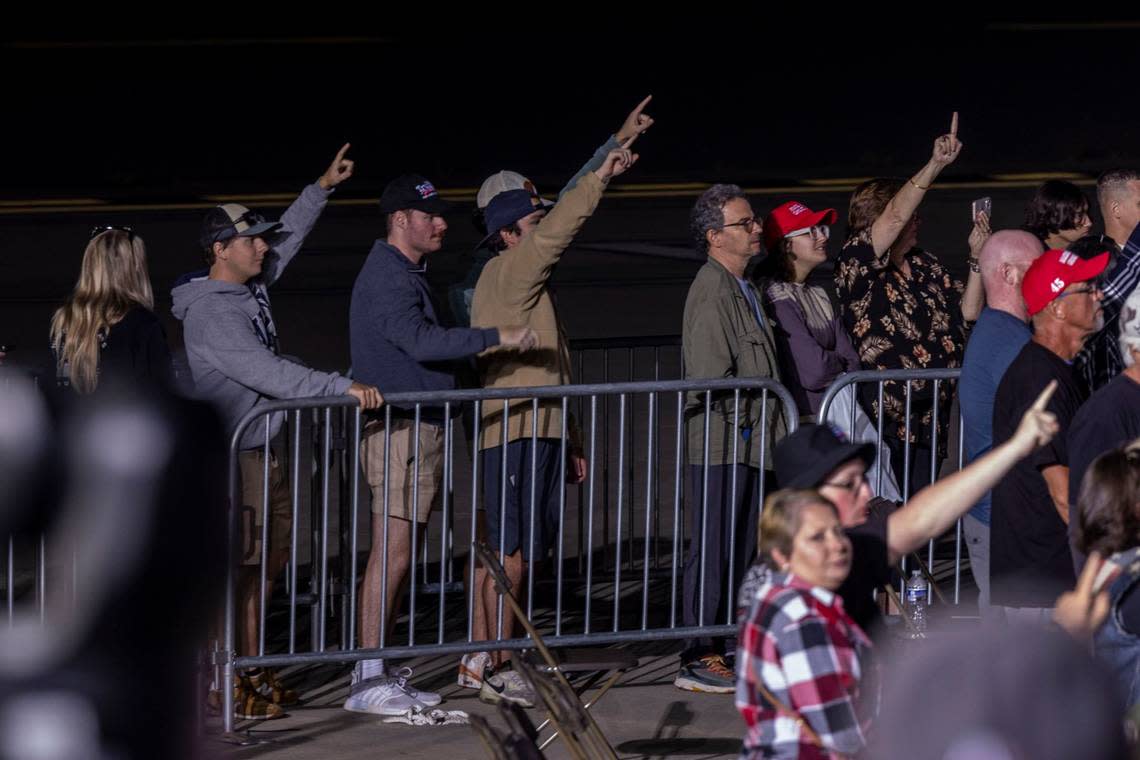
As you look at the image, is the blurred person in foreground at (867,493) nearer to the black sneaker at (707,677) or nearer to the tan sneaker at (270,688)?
the black sneaker at (707,677)

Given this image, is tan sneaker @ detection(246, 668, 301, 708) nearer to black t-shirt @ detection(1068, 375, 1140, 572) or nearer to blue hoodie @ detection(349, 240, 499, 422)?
blue hoodie @ detection(349, 240, 499, 422)

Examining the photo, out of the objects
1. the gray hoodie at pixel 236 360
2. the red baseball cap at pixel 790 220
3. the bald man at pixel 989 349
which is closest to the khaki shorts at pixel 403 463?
the gray hoodie at pixel 236 360

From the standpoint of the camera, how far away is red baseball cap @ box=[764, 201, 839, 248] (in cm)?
729

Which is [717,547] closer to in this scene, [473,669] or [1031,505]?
[473,669]

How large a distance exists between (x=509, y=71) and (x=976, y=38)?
A: 375 inches

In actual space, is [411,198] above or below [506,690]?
above

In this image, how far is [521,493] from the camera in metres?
6.86

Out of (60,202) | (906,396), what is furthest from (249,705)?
(60,202)

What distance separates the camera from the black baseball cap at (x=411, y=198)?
22.7 ft

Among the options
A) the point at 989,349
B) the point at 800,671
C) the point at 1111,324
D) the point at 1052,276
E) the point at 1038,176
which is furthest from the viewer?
the point at 1038,176

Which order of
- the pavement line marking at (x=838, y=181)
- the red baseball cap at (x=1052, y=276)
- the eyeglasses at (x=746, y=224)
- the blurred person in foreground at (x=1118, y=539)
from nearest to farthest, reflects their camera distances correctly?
1. the blurred person in foreground at (x=1118, y=539)
2. the red baseball cap at (x=1052, y=276)
3. the eyeglasses at (x=746, y=224)
4. the pavement line marking at (x=838, y=181)

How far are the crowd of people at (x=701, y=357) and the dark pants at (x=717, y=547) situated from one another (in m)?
0.01

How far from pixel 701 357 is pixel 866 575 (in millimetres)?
2984

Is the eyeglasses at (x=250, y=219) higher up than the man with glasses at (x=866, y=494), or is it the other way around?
the eyeglasses at (x=250, y=219)
